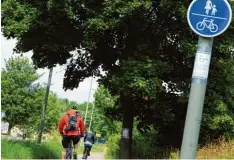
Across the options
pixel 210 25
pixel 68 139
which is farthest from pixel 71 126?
pixel 210 25

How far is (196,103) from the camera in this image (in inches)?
191

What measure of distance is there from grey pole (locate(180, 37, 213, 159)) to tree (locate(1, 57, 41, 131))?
3836 centimetres

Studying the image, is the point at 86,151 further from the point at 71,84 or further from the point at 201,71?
the point at 201,71

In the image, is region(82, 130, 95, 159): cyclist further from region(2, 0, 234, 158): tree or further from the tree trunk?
region(2, 0, 234, 158): tree

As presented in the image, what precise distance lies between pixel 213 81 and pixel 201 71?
1612cm

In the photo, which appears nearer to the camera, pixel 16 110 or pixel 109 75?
pixel 109 75

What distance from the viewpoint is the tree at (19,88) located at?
1686 inches

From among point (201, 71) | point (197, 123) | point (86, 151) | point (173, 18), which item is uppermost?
point (173, 18)

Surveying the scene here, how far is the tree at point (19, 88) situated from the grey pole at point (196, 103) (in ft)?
126

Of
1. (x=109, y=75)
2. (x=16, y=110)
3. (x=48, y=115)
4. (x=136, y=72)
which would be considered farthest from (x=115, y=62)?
(x=48, y=115)

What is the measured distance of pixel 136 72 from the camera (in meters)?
18.4

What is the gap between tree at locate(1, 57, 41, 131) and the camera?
4281cm

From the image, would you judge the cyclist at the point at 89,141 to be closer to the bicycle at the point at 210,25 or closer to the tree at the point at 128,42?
the tree at the point at 128,42

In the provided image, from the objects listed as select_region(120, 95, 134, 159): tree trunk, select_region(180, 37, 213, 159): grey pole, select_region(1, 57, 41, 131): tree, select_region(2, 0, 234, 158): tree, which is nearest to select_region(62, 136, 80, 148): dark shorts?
select_region(2, 0, 234, 158): tree
